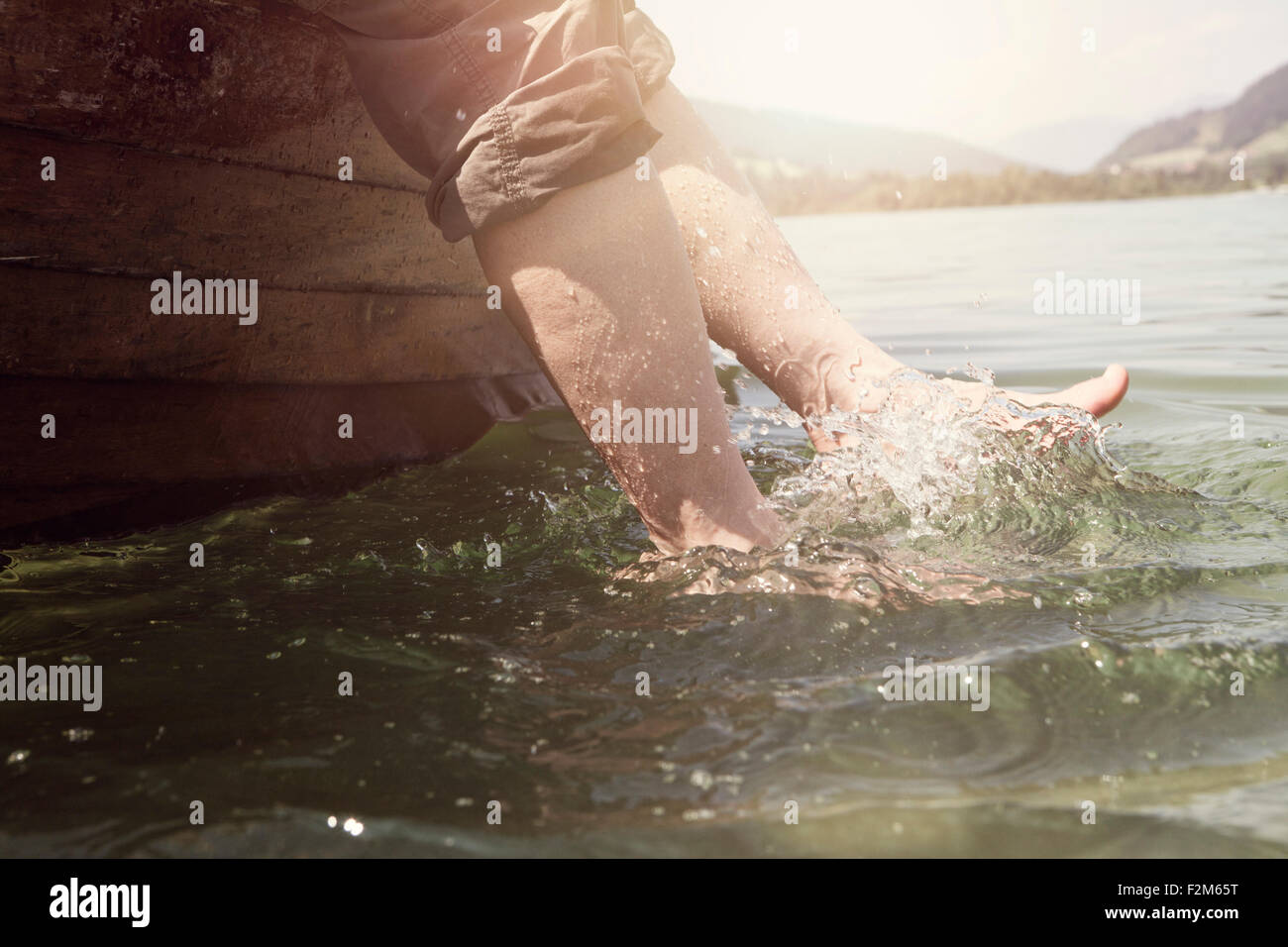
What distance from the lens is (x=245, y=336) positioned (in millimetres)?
2123

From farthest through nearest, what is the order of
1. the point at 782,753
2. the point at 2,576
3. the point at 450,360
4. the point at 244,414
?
the point at 450,360, the point at 244,414, the point at 2,576, the point at 782,753

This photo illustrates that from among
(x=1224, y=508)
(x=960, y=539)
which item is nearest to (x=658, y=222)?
(x=960, y=539)

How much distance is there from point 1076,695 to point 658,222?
2.75 feet

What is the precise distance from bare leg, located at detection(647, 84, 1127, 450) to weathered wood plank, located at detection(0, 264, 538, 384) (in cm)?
70

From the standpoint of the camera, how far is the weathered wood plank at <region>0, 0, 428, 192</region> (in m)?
1.63

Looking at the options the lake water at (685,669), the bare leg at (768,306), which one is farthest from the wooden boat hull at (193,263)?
the bare leg at (768,306)

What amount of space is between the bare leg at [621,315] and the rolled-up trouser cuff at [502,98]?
0.16ft

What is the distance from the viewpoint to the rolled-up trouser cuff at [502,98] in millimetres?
1397

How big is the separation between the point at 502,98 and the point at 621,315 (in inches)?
13.6

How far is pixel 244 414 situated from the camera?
2.22 m

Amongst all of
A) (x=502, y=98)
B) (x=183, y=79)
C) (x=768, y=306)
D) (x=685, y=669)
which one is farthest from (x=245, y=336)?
(x=685, y=669)

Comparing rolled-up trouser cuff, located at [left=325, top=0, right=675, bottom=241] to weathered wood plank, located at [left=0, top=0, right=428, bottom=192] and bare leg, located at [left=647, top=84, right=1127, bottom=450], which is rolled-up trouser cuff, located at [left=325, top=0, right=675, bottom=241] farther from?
bare leg, located at [left=647, top=84, right=1127, bottom=450]

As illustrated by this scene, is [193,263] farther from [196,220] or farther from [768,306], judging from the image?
[768,306]
